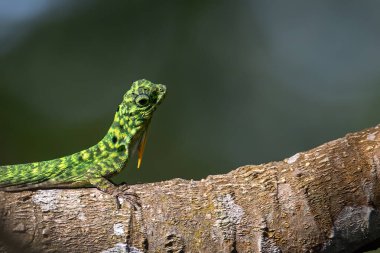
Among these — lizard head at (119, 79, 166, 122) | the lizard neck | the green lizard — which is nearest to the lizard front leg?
the green lizard

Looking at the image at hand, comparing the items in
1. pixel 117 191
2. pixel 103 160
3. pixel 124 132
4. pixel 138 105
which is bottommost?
pixel 117 191

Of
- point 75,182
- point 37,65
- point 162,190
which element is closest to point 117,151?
point 75,182

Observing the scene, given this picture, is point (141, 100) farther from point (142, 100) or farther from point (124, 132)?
point (124, 132)

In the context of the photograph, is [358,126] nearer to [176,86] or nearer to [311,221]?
[176,86]

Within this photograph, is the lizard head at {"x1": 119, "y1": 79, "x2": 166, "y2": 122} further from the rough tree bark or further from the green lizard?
the rough tree bark

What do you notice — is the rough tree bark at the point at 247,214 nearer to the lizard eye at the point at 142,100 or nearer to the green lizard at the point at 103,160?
the green lizard at the point at 103,160

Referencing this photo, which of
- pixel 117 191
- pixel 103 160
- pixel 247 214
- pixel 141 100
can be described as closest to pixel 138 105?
pixel 141 100

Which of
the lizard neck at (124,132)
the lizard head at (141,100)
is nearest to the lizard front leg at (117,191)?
the lizard neck at (124,132)
